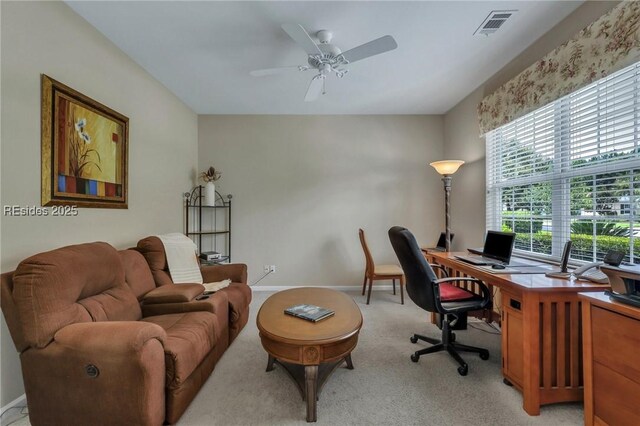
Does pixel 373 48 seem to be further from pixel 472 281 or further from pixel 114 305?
pixel 114 305

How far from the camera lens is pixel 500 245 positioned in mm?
2275

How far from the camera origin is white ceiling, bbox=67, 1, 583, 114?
1.88 meters

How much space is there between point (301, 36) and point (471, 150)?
2546 mm

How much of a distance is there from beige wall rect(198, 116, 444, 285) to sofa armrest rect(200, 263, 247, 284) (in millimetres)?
1145

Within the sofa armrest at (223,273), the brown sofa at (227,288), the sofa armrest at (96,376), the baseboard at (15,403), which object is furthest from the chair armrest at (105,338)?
the sofa armrest at (223,273)

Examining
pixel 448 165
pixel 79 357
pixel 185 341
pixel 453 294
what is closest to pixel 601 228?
pixel 453 294

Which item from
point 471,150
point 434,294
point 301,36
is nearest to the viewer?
point 301,36

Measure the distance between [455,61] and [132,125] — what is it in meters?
3.25

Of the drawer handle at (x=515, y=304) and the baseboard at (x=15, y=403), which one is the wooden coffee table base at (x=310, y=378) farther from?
the baseboard at (x=15, y=403)

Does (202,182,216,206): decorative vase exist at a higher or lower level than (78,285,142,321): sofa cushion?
higher

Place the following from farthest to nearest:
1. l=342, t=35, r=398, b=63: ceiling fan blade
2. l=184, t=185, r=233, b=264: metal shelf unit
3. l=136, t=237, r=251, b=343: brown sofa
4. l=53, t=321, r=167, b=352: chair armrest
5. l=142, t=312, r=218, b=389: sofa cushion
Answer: l=184, t=185, r=233, b=264: metal shelf unit
l=136, t=237, r=251, b=343: brown sofa
l=342, t=35, r=398, b=63: ceiling fan blade
l=142, t=312, r=218, b=389: sofa cushion
l=53, t=321, r=167, b=352: chair armrest

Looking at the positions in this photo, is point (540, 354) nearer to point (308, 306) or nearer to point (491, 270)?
point (491, 270)

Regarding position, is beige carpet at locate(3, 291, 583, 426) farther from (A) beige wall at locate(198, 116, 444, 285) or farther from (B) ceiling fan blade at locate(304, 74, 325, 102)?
(B) ceiling fan blade at locate(304, 74, 325, 102)

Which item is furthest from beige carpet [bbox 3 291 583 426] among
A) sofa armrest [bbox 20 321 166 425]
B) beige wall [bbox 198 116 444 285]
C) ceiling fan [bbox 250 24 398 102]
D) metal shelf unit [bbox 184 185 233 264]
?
ceiling fan [bbox 250 24 398 102]
